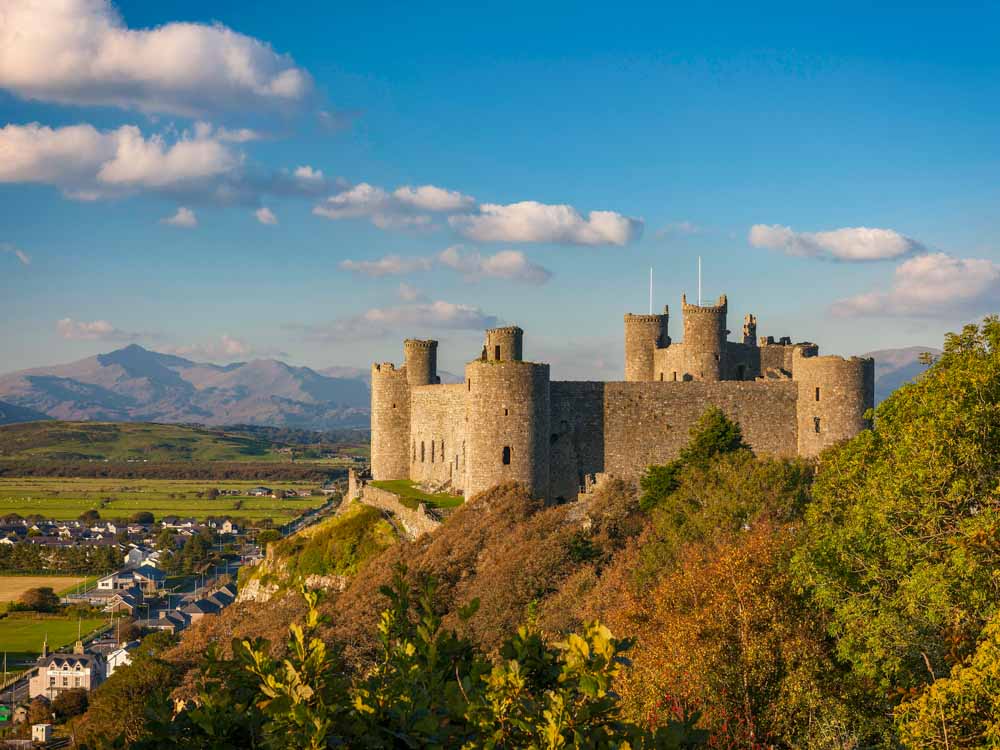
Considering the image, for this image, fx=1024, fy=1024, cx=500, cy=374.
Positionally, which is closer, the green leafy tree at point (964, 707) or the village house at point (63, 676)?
the green leafy tree at point (964, 707)

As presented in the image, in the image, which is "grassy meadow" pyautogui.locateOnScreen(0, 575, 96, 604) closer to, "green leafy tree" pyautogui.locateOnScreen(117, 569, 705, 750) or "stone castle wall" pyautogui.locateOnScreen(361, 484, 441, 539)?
"stone castle wall" pyautogui.locateOnScreen(361, 484, 441, 539)

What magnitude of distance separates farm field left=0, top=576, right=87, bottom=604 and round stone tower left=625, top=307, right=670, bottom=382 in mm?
93995

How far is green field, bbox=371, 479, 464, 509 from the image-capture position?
146 ft

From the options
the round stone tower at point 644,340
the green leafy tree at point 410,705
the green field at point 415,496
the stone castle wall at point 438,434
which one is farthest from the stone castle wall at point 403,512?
the green leafy tree at point 410,705

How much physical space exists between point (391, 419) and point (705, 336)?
17.5m

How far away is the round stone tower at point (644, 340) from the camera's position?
46.8 meters

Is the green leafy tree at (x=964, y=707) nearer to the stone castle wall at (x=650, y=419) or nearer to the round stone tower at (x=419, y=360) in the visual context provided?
the stone castle wall at (x=650, y=419)

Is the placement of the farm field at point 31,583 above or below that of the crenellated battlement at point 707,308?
below

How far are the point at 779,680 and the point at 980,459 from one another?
5.58m

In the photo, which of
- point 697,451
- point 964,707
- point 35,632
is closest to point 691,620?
point 964,707

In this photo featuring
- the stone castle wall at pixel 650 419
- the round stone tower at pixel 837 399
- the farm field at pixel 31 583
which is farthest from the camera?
the farm field at pixel 31 583

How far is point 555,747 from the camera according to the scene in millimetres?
7785

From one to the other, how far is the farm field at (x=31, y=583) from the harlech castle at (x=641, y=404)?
298 ft

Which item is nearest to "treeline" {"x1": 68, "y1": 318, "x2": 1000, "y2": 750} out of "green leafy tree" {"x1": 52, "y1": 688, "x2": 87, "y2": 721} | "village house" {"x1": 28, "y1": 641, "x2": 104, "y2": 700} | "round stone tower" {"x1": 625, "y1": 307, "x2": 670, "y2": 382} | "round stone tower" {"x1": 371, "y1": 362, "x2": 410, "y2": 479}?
"round stone tower" {"x1": 625, "y1": 307, "x2": 670, "y2": 382}
